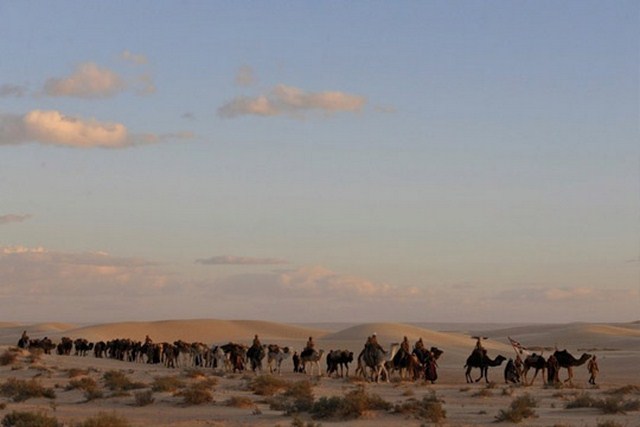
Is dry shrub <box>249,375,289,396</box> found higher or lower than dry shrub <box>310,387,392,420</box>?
higher

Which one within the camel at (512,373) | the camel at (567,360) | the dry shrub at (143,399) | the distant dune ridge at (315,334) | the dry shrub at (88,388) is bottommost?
the dry shrub at (143,399)

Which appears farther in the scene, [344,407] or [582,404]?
[582,404]

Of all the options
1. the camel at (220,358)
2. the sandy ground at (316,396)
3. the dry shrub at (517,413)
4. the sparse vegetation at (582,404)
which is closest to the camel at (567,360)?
the sandy ground at (316,396)

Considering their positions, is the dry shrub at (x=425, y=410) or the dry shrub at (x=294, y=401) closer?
the dry shrub at (x=425, y=410)

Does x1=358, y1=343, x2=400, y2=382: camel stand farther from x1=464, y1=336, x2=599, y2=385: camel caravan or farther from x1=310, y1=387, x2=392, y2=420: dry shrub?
x1=310, y1=387, x2=392, y2=420: dry shrub

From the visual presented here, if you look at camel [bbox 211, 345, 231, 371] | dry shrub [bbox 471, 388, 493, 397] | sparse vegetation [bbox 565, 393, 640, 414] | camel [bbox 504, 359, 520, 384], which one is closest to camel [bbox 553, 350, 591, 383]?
camel [bbox 504, 359, 520, 384]

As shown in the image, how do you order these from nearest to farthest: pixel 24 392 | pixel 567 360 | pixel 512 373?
1. pixel 24 392
2. pixel 567 360
3. pixel 512 373

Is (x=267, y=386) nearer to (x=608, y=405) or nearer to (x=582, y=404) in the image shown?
(x=582, y=404)

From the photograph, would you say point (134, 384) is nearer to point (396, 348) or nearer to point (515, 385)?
point (396, 348)

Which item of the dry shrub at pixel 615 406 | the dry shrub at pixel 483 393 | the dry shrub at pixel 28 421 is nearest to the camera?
the dry shrub at pixel 28 421

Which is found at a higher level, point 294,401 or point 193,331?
point 193,331

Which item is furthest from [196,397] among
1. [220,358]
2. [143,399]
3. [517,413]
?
[220,358]

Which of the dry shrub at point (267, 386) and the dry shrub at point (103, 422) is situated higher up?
the dry shrub at point (267, 386)

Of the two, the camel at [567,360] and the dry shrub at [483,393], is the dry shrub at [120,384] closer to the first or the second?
the dry shrub at [483,393]
